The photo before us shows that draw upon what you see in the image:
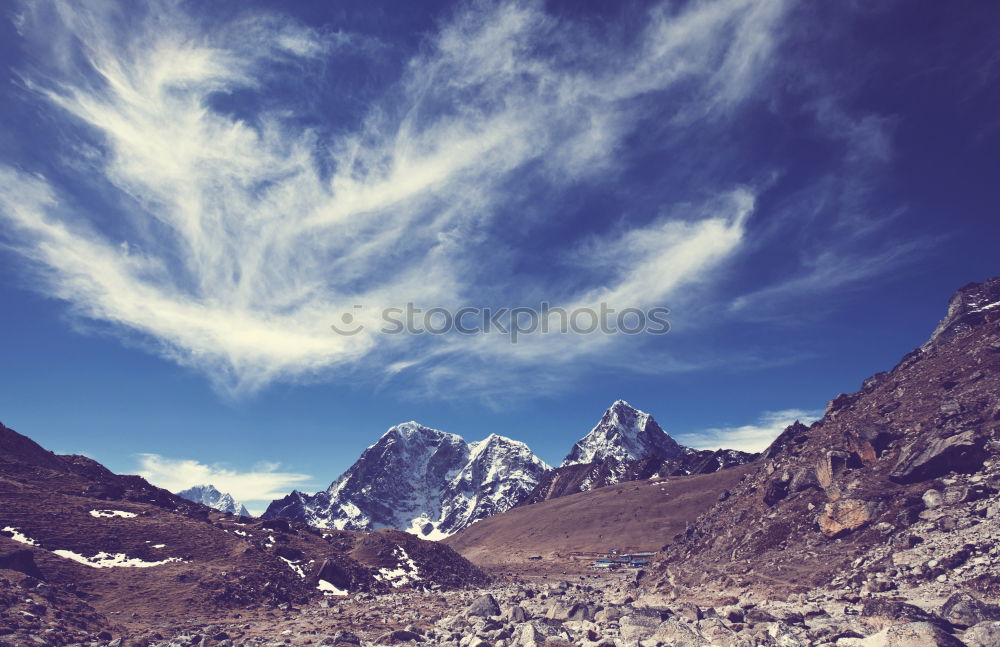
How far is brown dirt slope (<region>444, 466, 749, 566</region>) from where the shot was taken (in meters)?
122

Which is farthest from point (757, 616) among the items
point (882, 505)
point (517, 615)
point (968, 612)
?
point (882, 505)

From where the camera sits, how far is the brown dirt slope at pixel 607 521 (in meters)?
122

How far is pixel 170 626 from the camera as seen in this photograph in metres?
33.4

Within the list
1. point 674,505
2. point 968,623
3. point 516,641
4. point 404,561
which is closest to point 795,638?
point 968,623

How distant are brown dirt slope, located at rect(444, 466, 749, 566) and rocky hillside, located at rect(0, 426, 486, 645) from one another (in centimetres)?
6025

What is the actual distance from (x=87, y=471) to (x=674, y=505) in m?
118

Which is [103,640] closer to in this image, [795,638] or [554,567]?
[795,638]

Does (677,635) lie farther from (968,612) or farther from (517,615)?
(517,615)

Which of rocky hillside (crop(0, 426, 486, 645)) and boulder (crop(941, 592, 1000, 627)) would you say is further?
rocky hillside (crop(0, 426, 486, 645))

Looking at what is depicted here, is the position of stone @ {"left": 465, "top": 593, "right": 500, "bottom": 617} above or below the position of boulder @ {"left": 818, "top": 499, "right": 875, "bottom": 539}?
below

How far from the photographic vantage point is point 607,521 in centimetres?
13562

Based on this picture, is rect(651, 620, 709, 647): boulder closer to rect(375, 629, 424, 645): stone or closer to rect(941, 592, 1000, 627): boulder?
rect(941, 592, 1000, 627): boulder

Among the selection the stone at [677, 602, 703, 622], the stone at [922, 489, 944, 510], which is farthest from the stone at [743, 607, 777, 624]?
the stone at [922, 489, 944, 510]

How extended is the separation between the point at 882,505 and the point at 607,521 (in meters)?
111
